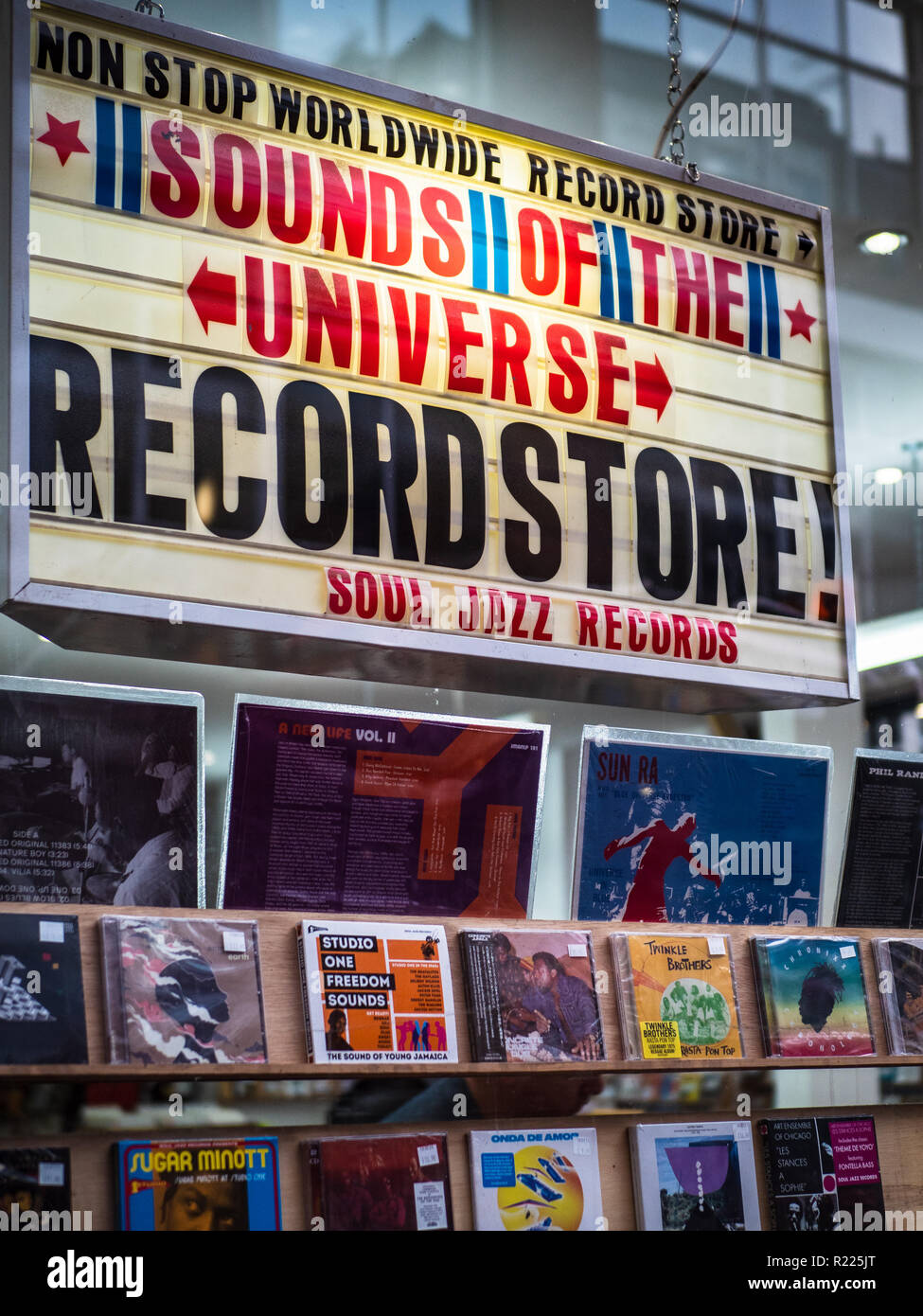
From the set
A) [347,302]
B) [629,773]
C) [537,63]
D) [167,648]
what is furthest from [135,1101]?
[537,63]

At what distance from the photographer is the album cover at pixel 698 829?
243 cm

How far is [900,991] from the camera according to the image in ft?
8.48

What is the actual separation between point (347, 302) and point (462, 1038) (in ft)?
4.00

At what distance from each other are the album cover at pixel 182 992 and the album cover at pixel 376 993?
0.09 m

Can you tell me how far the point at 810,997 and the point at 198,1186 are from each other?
111 cm

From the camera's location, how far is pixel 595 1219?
229cm

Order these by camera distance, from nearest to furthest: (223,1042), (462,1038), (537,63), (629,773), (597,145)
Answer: (223,1042) < (462,1038) < (629,773) < (597,145) < (537,63)

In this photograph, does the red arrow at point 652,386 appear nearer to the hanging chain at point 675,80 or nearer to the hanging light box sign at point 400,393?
the hanging light box sign at point 400,393

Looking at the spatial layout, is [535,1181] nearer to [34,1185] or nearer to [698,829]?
[698,829]

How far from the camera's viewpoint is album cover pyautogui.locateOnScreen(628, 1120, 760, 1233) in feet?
7.72

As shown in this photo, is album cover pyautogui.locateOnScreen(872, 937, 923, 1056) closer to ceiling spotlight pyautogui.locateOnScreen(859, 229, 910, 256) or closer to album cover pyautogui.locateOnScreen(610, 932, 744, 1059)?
album cover pyautogui.locateOnScreen(610, 932, 744, 1059)

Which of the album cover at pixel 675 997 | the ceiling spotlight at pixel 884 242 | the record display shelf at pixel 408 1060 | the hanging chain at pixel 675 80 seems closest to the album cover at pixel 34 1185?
the record display shelf at pixel 408 1060

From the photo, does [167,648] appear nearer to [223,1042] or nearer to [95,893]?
[95,893]

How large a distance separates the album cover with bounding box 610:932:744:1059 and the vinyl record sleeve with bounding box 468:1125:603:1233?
20cm
